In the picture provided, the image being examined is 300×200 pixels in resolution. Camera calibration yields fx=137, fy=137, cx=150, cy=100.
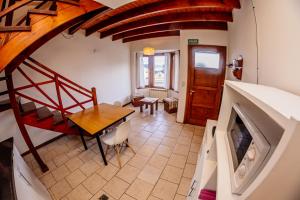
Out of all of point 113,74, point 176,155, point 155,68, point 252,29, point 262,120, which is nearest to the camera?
point 262,120

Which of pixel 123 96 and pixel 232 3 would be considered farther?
pixel 123 96

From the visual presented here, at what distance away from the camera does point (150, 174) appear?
7.35ft

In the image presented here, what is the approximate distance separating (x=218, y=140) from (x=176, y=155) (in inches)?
70.3

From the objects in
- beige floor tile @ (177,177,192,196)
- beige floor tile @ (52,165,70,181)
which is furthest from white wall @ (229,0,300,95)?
beige floor tile @ (52,165,70,181)

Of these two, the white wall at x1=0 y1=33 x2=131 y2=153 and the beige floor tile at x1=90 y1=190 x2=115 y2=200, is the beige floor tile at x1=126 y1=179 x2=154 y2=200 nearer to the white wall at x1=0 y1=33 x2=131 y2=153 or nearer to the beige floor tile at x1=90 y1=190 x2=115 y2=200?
the beige floor tile at x1=90 y1=190 x2=115 y2=200

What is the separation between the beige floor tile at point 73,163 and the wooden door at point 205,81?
2.85 meters

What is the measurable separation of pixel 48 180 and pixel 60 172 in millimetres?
180

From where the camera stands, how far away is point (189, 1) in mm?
1979

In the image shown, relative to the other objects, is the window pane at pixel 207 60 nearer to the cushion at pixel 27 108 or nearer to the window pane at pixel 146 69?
the window pane at pixel 146 69

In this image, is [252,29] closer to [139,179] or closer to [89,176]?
[139,179]

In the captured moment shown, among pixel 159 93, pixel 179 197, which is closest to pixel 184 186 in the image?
pixel 179 197

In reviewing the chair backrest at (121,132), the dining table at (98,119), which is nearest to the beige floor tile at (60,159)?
the dining table at (98,119)

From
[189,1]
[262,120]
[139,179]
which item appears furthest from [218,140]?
[189,1]

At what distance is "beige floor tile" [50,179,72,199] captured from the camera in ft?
6.27
